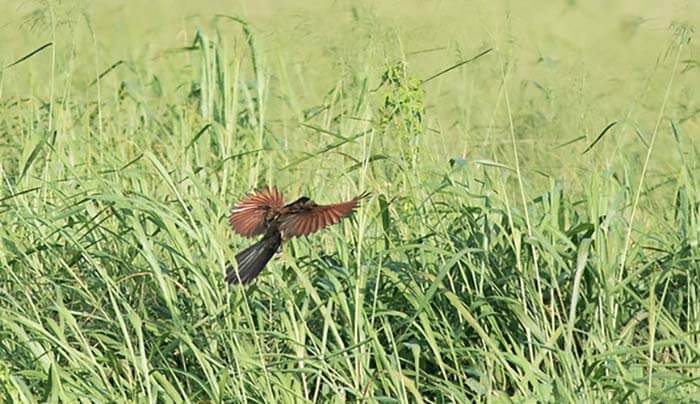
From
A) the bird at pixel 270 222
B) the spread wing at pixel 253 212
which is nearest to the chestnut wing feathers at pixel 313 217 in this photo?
the bird at pixel 270 222

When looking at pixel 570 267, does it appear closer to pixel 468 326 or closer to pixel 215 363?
pixel 468 326

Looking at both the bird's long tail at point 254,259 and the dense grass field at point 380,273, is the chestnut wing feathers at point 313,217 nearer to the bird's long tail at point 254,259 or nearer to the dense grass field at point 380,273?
the bird's long tail at point 254,259

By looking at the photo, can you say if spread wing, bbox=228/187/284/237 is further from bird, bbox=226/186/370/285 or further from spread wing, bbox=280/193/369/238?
spread wing, bbox=280/193/369/238

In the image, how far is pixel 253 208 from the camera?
3.17 meters

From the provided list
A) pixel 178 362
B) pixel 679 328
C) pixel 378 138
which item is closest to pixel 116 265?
pixel 178 362

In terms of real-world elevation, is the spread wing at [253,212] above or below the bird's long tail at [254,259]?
above

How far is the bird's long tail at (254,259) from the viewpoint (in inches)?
118

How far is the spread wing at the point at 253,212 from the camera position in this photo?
3.12m

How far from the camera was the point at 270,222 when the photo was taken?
10.1 ft

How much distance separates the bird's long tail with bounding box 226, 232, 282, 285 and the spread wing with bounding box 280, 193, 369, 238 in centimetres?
4

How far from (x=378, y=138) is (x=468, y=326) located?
2.78ft

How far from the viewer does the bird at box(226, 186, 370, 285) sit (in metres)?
2.92

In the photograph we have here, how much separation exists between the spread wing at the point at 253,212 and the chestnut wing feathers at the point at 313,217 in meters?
0.11

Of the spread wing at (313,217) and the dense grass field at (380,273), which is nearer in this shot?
the spread wing at (313,217)
